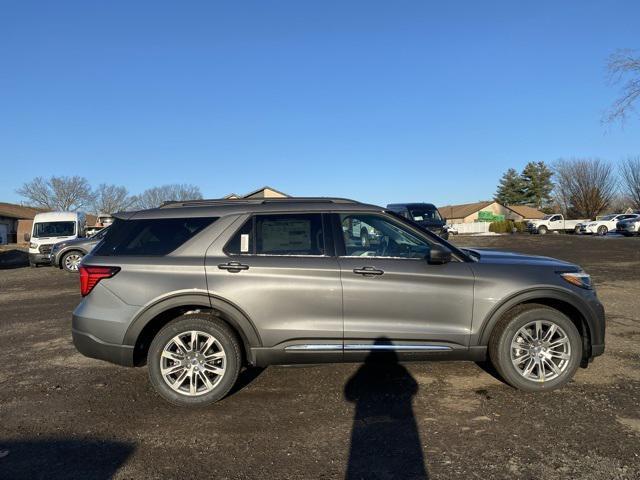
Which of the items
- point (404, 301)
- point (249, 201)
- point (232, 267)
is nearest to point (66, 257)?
point (249, 201)

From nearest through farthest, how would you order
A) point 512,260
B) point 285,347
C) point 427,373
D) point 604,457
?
point 604,457
point 285,347
point 512,260
point 427,373

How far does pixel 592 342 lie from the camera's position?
4.25 metres

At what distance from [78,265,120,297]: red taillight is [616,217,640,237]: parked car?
38016 mm

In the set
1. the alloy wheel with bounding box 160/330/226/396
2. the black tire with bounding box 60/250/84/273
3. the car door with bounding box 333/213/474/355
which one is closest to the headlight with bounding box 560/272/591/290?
the car door with bounding box 333/213/474/355

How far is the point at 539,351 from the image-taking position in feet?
13.8

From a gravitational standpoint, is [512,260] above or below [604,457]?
above

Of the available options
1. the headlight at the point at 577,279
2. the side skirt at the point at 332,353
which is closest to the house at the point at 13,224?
the side skirt at the point at 332,353

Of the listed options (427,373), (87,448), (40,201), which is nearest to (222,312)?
(87,448)

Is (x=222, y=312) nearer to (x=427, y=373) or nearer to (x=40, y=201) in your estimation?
(x=427, y=373)

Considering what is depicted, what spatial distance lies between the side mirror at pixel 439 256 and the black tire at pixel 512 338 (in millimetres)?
826

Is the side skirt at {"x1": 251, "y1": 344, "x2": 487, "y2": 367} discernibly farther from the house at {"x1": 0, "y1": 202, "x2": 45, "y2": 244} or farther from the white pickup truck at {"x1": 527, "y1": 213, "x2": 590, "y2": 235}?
the house at {"x1": 0, "y1": 202, "x2": 45, "y2": 244}

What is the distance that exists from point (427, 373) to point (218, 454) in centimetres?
242

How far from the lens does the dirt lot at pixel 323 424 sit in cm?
306

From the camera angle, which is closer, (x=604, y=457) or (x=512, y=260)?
(x=604, y=457)
